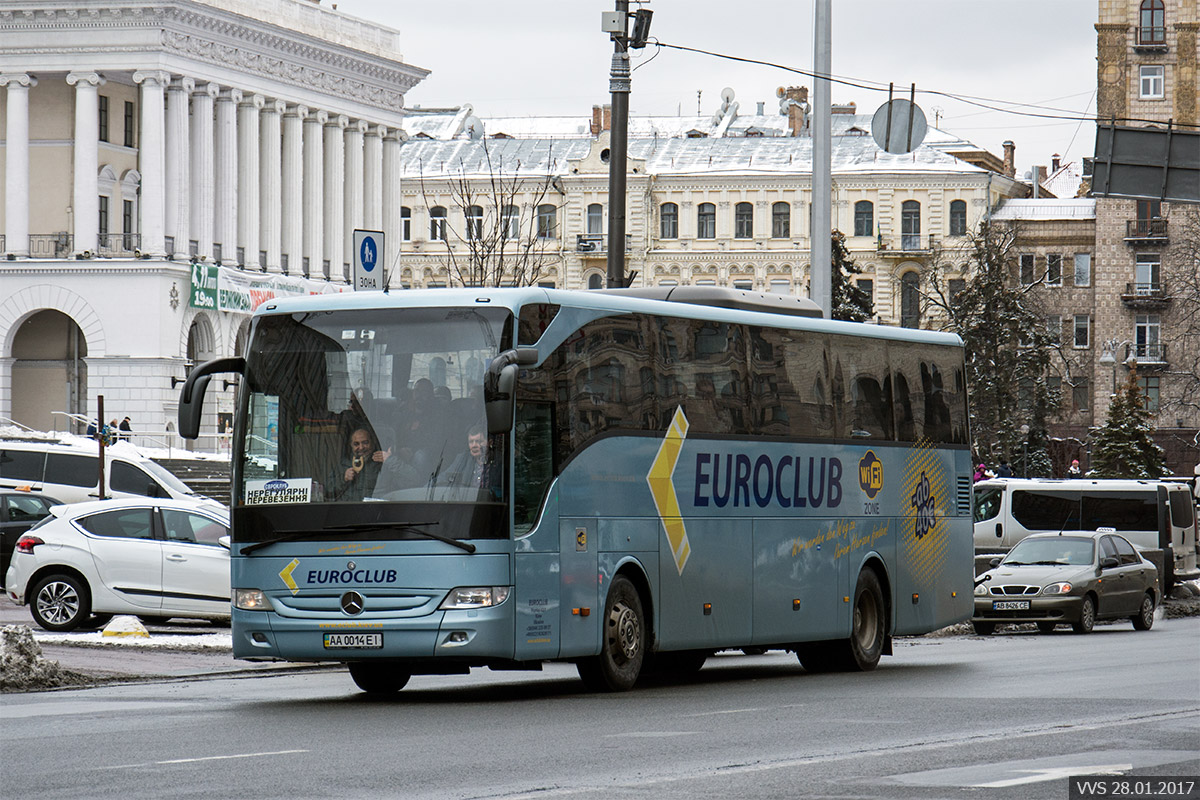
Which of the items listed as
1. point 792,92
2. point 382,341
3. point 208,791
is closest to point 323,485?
point 382,341

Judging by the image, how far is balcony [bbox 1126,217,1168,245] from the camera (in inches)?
4099

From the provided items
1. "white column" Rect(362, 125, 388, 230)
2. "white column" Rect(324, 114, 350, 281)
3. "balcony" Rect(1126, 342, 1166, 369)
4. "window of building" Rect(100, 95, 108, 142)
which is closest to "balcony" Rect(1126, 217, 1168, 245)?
"balcony" Rect(1126, 342, 1166, 369)

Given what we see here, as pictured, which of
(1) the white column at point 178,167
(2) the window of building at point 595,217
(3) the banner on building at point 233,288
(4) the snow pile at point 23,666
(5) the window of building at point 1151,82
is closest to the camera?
(4) the snow pile at point 23,666

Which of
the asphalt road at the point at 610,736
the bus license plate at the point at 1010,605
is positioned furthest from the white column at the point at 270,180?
the asphalt road at the point at 610,736

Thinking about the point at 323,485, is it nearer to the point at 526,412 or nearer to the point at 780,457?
the point at 526,412

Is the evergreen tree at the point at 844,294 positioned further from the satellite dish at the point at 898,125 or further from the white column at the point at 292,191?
the satellite dish at the point at 898,125

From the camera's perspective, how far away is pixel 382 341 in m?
16.7

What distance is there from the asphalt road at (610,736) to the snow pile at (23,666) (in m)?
0.47

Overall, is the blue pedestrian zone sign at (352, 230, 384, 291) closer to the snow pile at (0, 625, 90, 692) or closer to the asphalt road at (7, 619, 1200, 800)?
the asphalt road at (7, 619, 1200, 800)

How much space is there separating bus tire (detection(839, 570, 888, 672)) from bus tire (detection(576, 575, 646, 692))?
12.5ft

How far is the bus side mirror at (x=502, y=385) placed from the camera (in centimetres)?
1573

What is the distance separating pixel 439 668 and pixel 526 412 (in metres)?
2.07

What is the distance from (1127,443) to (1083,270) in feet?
101

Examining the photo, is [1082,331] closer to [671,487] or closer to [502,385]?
[671,487]
